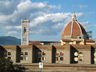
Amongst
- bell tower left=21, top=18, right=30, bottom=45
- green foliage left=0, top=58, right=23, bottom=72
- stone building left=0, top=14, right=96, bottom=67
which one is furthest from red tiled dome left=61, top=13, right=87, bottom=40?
green foliage left=0, top=58, right=23, bottom=72

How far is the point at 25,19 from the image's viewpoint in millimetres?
73812

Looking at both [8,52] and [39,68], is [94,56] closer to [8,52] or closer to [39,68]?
[39,68]

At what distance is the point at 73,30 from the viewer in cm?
7488

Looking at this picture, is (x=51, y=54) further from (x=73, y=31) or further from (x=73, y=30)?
(x=73, y=30)

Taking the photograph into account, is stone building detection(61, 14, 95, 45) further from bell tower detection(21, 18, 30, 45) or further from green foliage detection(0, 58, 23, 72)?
green foliage detection(0, 58, 23, 72)

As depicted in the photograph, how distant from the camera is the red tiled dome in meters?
74.3

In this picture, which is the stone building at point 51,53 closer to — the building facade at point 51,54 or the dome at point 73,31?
the building facade at point 51,54

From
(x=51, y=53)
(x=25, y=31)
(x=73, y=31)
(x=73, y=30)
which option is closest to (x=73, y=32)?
(x=73, y=31)

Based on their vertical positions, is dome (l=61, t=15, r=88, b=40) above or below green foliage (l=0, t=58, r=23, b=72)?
above

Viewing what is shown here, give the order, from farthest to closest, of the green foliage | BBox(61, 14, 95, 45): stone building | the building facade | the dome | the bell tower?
the dome
BBox(61, 14, 95, 45): stone building
the bell tower
the building facade
the green foliage

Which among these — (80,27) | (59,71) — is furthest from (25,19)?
(59,71)

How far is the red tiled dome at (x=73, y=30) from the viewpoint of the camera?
244 feet

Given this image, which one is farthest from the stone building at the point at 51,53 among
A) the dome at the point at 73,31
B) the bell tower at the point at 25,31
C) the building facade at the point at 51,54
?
the dome at the point at 73,31

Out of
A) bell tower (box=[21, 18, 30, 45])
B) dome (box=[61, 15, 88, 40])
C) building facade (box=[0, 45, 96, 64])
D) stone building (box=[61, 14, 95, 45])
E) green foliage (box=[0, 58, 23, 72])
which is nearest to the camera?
green foliage (box=[0, 58, 23, 72])
